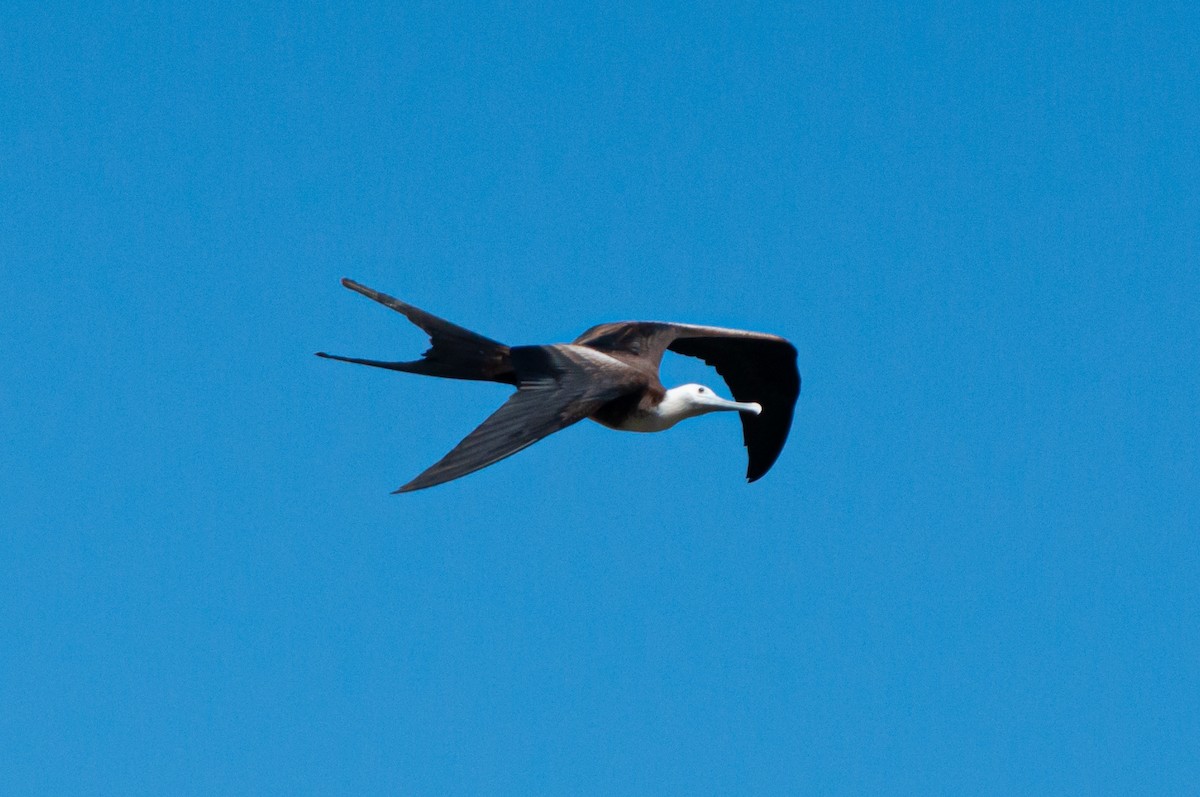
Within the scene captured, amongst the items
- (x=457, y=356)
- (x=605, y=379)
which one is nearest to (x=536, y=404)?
(x=605, y=379)

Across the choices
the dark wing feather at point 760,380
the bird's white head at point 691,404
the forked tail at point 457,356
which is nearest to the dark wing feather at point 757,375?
the dark wing feather at point 760,380

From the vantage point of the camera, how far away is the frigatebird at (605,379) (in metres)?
8.30

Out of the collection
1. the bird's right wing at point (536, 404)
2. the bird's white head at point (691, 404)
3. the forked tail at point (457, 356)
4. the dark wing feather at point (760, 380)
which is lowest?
the bird's right wing at point (536, 404)

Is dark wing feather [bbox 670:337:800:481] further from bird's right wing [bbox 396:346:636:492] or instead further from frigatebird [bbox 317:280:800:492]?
bird's right wing [bbox 396:346:636:492]

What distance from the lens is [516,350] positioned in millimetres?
9828

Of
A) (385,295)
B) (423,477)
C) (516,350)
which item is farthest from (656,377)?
(423,477)

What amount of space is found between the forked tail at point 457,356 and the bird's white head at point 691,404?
0.93 meters

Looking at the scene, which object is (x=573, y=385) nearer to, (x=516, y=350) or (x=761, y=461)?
(x=516, y=350)

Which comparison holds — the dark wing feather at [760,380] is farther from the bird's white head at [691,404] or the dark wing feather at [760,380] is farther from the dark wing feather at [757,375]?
the bird's white head at [691,404]

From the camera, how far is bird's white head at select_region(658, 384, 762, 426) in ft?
33.0

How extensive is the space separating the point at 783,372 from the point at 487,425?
4.10 meters

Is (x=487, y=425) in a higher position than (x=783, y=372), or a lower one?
lower

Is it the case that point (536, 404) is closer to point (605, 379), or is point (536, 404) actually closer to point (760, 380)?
point (605, 379)

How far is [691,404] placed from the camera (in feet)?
33.1
